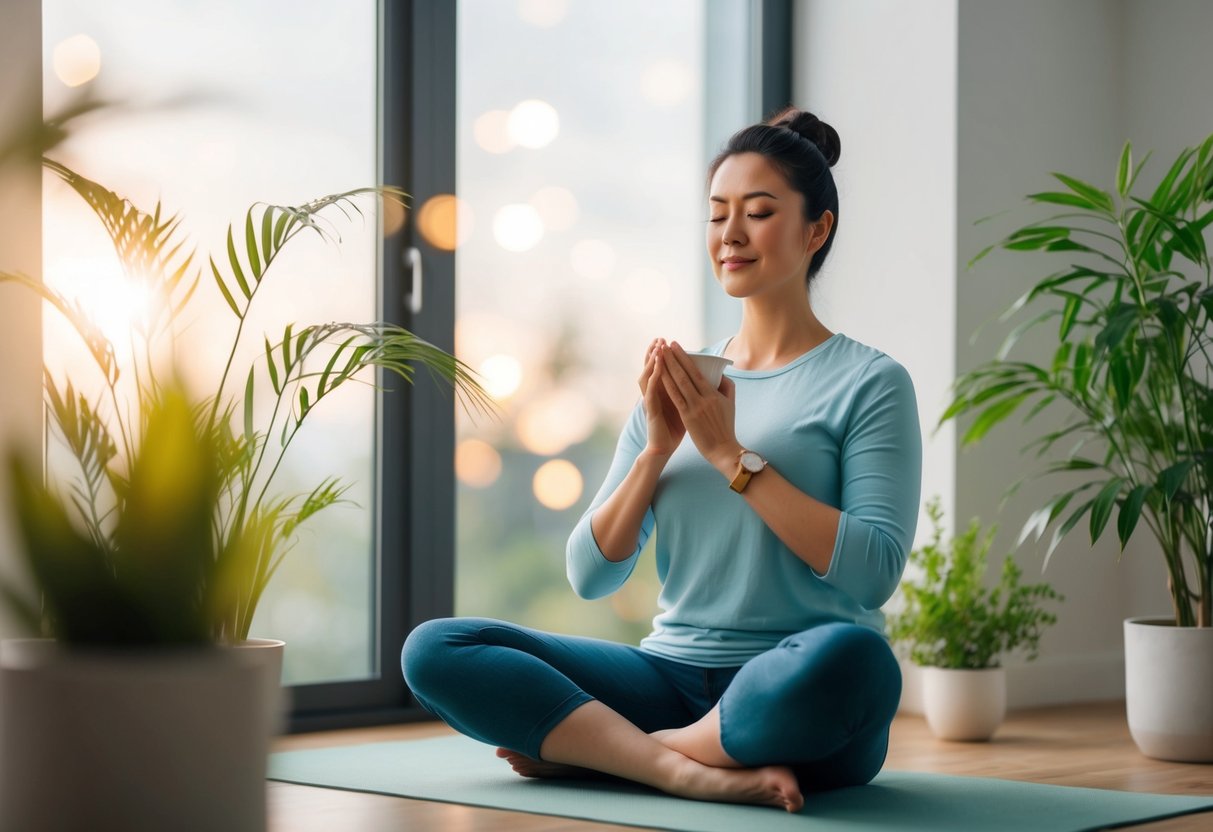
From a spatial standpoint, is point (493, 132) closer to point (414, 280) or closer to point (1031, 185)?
point (414, 280)

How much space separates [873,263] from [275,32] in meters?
1.58

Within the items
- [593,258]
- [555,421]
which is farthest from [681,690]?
[593,258]

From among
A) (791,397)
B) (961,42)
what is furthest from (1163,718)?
(961,42)

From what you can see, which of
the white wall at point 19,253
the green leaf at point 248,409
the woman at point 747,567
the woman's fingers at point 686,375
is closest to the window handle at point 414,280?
the white wall at point 19,253

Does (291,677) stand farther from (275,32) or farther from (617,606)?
(275,32)

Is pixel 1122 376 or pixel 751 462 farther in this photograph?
pixel 1122 376

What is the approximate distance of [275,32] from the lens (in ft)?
10.3

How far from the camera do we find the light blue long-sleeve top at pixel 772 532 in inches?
83.4

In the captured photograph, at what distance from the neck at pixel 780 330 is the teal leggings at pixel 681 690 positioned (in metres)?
0.51

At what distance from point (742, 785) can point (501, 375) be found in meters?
1.57

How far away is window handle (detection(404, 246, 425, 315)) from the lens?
10.7ft

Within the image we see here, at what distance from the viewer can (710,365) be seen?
2.18 m

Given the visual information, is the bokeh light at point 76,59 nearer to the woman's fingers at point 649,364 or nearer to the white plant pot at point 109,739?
the woman's fingers at point 649,364

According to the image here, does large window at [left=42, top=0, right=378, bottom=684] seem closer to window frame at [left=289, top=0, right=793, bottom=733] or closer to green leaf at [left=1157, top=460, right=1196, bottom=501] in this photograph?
window frame at [left=289, top=0, right=793, bottom=733]
